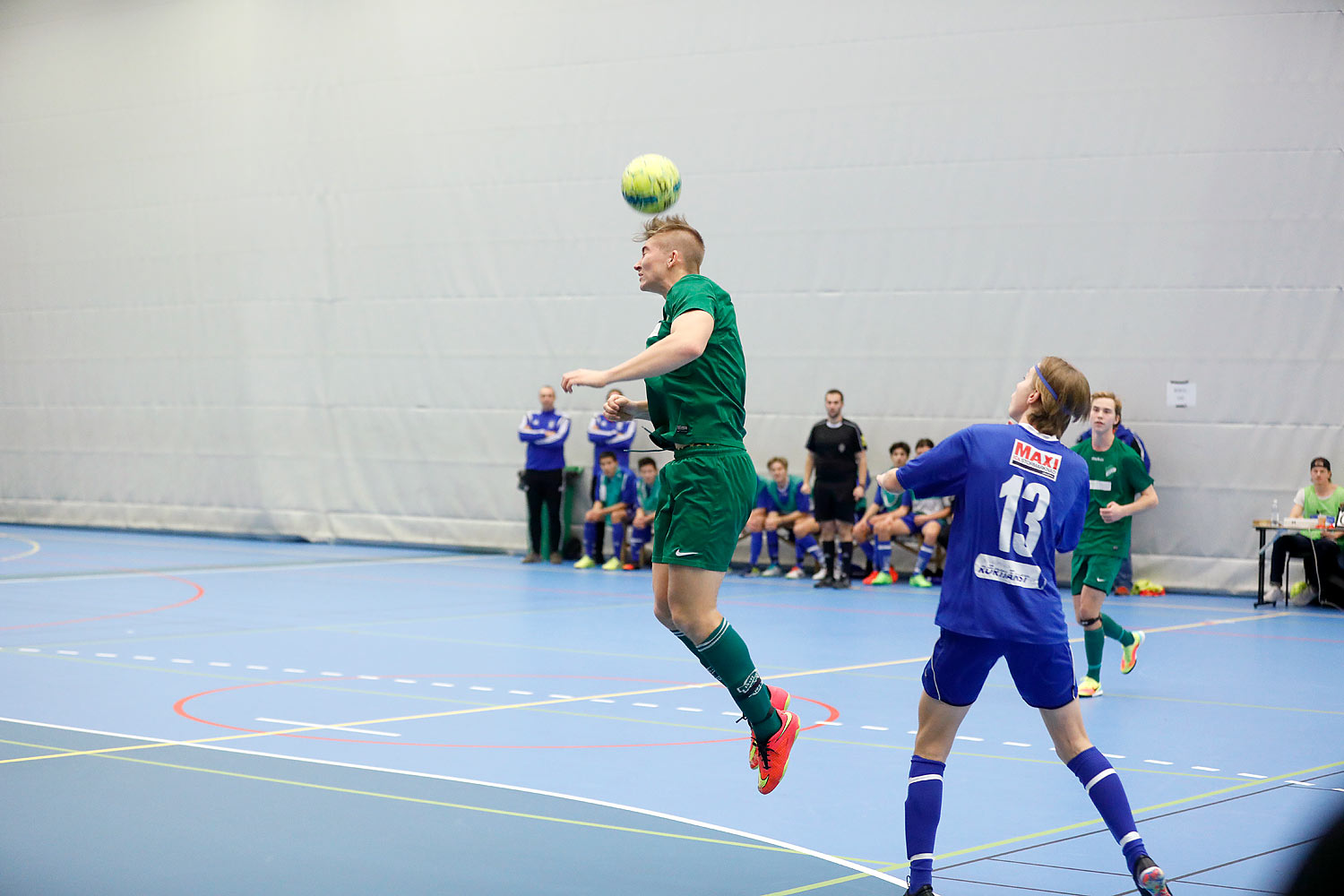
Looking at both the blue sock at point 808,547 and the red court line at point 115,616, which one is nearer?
the red court line at point 115,616

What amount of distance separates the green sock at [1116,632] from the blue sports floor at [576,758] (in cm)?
31

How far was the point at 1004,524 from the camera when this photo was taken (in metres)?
4.49

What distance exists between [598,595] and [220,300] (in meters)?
10.1

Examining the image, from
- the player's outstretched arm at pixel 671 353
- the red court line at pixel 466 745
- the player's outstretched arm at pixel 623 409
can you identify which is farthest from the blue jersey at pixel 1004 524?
the red court line at pixel 466 745

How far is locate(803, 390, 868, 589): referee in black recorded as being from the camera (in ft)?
53.2

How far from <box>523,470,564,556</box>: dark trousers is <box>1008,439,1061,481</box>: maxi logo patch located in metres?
14.3

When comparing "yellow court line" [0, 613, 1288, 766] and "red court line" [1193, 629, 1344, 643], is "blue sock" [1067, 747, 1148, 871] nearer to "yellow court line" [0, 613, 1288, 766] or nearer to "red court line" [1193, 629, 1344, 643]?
"yellow court line" [0, 613, 1288, 766]

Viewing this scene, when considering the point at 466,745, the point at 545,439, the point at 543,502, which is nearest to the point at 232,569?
the point at 543,502

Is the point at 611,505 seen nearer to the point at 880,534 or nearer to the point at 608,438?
the point at 608,438

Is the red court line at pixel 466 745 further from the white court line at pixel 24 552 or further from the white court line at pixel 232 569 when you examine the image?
the white court line at pixel 24 552

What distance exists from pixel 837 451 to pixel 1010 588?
11835mm

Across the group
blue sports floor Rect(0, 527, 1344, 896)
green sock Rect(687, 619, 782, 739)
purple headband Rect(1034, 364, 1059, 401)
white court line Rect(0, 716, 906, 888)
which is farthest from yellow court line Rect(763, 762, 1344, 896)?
purple headband Rect(1034, 364, 1059, 401)

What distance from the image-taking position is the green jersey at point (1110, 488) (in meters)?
8.98

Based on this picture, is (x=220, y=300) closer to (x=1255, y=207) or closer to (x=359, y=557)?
(x=359, y=557)
